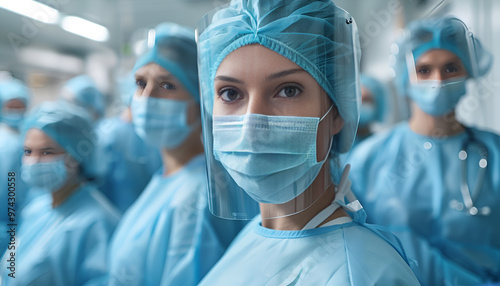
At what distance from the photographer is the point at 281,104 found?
0.87m

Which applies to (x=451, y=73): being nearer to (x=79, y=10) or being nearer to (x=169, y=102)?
(x=169, y=102)

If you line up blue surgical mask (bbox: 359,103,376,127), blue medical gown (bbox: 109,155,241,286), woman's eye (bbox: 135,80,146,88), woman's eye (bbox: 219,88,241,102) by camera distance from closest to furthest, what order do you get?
woman's eye (bbox: 219,88,241,102) < blue medical gown (bbox: 109,155,241,286) < woman's eye (bbox: 135,80,146,88) < blue surgical mask (bbox: 359,103,376,127)

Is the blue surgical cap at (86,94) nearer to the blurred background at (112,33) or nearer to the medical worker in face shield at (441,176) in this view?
the blurred background at (112,33)

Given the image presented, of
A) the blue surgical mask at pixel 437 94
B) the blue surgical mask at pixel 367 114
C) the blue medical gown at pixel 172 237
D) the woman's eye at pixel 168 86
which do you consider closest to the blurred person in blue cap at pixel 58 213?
the blue medical gown at pixel 172 237

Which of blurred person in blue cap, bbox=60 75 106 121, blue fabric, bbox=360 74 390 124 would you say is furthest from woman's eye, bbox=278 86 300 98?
blue fabric, bbox=360 74 390 124

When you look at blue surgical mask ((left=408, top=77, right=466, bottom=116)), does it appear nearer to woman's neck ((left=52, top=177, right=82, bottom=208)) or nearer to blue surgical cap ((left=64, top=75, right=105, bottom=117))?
woman's neck ((left=52, top=177, right=82, bottom=208))

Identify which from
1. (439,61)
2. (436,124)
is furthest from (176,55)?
(436,124)

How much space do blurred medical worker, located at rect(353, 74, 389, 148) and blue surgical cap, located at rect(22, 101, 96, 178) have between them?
5.97ft

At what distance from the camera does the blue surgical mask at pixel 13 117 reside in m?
1.83

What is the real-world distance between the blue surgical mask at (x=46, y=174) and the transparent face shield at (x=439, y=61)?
137 cm

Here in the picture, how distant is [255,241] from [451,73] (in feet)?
2.62

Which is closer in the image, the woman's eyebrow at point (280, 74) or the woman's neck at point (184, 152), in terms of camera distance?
the woman's eyebrow at point (280, 74)

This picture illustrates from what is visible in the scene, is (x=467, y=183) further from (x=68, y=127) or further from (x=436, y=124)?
(x=68, y=127)

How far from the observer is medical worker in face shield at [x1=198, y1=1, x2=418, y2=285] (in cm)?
86
